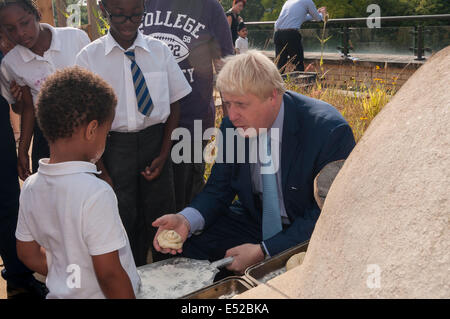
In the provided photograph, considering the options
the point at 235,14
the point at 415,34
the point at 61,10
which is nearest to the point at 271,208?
the point at 61,10

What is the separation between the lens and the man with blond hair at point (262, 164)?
217cm

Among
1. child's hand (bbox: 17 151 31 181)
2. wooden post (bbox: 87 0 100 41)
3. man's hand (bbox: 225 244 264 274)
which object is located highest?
wooden post (bbox: 87 0 100 41)

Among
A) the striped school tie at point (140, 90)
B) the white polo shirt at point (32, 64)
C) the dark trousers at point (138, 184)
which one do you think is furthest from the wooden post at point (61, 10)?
the dark trousers at point (138, 184)

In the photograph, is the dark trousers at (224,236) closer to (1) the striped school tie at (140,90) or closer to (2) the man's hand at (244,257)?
(2) the man's hand at (244,257)

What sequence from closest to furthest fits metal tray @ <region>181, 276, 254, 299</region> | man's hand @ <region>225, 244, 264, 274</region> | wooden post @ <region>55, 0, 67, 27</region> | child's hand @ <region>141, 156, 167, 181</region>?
metal tray @ <region>181, 276, 254, 299</region>
man's hand @ <region>225, 244, 264, 274</region>
child's hand @ <region>141, 156, 167, 181</region>
wooden post @ <region>55, 0, 67, 27</region>

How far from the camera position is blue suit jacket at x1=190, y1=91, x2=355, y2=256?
209cm

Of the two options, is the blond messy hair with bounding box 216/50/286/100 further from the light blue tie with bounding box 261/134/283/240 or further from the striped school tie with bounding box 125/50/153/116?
the striped school tie with bounding box 125/50/153/116

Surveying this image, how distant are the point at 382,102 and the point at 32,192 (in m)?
4.32

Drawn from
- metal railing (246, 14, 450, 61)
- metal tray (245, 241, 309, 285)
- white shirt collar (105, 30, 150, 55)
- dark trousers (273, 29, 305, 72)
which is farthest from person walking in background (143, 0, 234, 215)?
metal railing (246, 14, 450, 61)

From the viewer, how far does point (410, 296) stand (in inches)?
33.3

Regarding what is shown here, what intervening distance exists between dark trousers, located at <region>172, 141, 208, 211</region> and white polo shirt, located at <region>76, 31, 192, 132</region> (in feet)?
1.63

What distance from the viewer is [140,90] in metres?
2.66

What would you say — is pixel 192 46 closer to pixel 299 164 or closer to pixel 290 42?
pixel 299 164

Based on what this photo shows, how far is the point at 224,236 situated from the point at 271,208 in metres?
0.31
